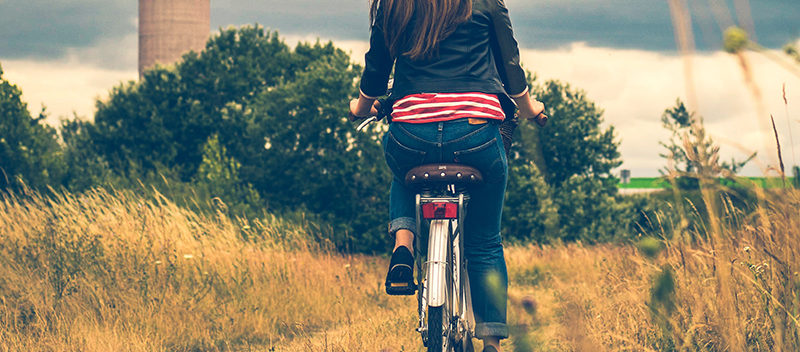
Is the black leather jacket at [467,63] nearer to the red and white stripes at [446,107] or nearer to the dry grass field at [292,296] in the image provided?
the red and white stripes at [446,107]

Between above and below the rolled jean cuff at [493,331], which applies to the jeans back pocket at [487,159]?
above

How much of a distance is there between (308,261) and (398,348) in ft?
12.6

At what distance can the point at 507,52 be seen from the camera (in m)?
3.19

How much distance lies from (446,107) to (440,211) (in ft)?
1.39

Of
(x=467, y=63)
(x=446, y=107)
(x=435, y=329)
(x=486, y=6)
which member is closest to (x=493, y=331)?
(x=435, y=329)

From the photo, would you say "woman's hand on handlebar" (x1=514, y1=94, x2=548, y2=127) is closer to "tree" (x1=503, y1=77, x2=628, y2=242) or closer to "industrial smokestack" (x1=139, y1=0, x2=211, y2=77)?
"tree" (x1=503, y1=77, x2=628, y2=242)

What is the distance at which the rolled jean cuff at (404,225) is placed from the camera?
121 inches

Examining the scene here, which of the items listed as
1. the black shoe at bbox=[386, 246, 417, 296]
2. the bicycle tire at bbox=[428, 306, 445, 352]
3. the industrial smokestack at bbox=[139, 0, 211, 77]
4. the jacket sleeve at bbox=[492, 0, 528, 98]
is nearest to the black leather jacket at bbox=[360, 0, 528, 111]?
the jacket sleeve at bbox=[492, 0, 528, 98]

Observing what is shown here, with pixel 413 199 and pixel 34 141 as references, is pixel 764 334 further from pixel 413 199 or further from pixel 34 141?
pixel 34 141

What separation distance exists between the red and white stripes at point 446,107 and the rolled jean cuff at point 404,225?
41 centimetres

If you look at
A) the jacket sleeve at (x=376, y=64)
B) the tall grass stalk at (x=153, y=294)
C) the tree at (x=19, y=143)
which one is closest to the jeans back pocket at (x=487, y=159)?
the jacket sleeve at (x=376, y=64)

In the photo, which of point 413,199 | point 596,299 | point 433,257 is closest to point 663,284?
point 433,257

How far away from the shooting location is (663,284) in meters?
1.08

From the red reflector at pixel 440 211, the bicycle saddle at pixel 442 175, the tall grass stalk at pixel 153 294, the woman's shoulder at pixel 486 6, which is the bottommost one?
the tall grass stalk at pixel 153 294
